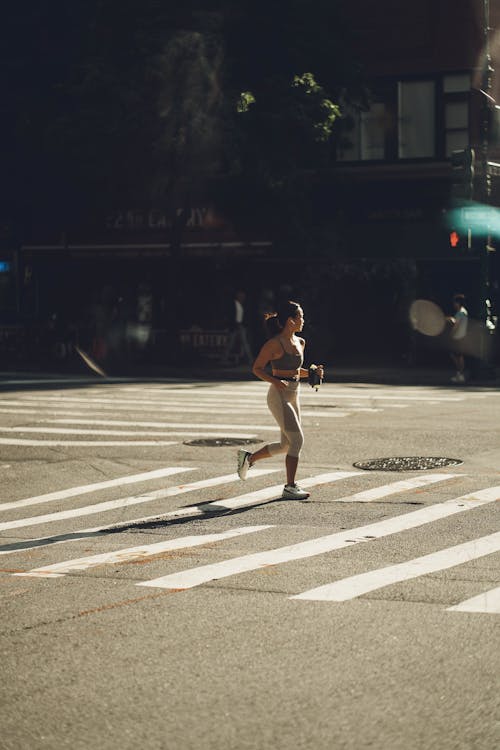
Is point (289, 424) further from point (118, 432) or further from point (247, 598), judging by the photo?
point (118, 432)

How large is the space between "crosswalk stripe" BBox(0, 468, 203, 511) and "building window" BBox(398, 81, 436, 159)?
23045 mm

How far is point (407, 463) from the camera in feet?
47.6

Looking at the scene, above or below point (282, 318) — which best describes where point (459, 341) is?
below

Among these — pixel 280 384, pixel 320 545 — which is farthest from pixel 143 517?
pixel 320 545

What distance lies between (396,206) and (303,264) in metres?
3.07

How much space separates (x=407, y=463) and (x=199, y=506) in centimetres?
330

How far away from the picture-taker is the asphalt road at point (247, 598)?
5.61 m

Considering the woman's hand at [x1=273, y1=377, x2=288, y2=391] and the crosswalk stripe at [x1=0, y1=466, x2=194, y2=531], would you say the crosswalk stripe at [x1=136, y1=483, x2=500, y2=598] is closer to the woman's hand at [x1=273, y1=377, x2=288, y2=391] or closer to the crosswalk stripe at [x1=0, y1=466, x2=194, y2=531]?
the woman's hand at [x1=273, y1=377, x2=288, y2=391]

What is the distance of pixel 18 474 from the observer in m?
14.6

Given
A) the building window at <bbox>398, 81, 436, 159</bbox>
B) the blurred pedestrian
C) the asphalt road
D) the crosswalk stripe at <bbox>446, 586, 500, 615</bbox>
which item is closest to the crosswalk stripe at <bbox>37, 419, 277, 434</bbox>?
the asphalt road

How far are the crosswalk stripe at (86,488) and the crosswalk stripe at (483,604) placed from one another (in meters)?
5.89

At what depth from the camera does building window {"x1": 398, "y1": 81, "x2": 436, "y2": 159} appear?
3550cm

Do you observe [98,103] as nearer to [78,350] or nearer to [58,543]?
[78,350]

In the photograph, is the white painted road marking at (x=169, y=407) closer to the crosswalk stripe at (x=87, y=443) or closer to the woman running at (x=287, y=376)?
the crosswalk stripe at (x=87, y=443)
